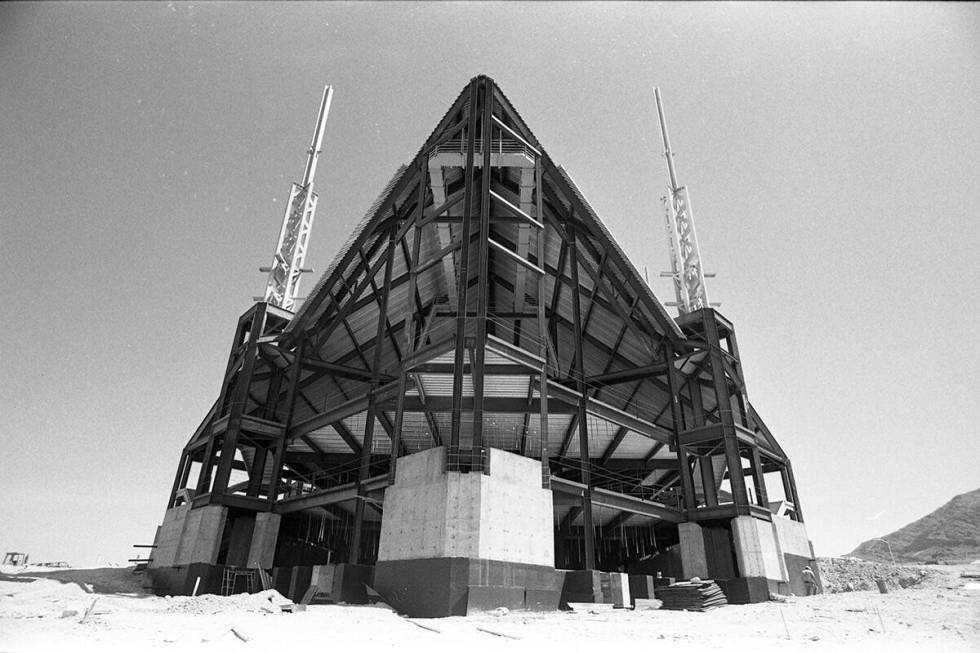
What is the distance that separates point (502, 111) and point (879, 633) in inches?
906

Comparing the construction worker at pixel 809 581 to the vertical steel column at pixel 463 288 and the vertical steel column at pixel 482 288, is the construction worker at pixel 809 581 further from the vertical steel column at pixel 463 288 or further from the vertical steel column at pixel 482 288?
the vertical steel column at pixel 463 288

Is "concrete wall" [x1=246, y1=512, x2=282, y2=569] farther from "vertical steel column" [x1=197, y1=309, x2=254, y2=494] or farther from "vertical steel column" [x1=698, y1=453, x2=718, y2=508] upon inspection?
"vertical steel column" [x1=698, y1=453, x2=718, y2=508]

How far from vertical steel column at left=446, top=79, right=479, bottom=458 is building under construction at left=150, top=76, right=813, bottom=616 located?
96 mm

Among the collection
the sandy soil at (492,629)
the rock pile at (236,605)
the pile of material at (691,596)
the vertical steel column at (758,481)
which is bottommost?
the sandy soil at (492,629)

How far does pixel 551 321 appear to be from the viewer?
34.2 metres

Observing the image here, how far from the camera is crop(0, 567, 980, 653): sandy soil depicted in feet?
31.6

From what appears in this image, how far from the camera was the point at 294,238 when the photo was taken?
42750mm

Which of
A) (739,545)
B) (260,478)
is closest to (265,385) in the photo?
(260,478)

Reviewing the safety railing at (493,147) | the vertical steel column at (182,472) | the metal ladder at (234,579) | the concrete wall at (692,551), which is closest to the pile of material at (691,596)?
the concrete wall at (692,551)

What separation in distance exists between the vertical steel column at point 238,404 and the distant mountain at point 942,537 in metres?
94.5

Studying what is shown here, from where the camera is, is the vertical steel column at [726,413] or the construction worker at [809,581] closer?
the vertical steel column at [726,413]

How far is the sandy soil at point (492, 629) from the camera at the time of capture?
9625 mm

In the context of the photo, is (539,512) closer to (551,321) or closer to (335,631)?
(335,631)

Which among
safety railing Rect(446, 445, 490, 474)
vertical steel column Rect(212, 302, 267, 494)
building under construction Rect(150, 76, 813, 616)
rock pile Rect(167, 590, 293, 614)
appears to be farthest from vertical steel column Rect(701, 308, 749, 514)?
vertical steel column Rect(212, 302, 267, 494)
